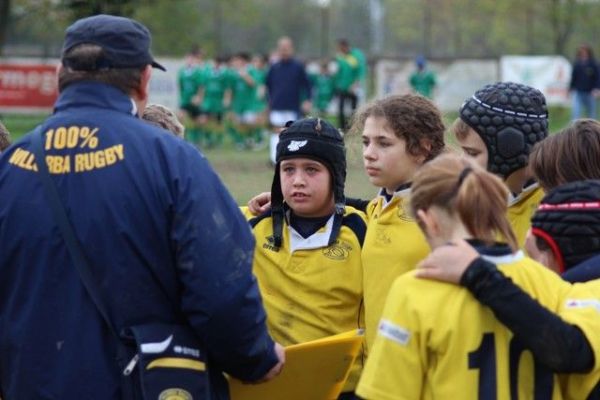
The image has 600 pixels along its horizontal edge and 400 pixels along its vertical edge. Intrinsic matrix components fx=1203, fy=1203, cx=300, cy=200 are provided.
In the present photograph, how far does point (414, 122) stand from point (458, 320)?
5.10 ft

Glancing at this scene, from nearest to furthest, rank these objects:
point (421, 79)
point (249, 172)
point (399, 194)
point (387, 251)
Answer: point (387, 251) → point (399, 194) → point (249, 172) → point (421, 79)

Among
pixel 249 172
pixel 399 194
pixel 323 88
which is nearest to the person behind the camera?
pixel 399 194

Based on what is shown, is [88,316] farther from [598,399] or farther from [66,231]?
[598,399]

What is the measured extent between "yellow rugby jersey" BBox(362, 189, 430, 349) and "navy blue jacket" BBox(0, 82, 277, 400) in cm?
96

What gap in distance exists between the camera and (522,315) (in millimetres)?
3232

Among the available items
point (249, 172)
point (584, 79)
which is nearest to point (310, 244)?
point (249, 172)

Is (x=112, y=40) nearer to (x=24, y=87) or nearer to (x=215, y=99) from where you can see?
A: (x=215, y=99)

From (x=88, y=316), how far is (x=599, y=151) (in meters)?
1.83

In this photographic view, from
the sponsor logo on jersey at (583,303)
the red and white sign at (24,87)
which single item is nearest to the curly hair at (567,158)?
the sponsor logo on jersey at (583,303)

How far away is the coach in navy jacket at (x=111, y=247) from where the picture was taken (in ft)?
11.2

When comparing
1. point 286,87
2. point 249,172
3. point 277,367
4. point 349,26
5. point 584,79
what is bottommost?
point 249,172

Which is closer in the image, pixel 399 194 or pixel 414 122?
pixel 399 194

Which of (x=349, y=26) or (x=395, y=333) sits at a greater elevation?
(x=395, y=333)

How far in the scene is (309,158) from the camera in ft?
15.6
